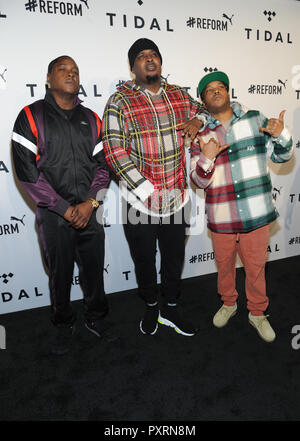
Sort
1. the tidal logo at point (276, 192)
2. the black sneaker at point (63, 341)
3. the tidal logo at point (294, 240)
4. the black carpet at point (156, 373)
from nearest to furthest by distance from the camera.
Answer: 1. the black carpet at point (156, 373)
2. the black sneaker at point (63, 341)
3. the tidal logo at point (276, 192)
4. the tidal logo at point (294, 240)

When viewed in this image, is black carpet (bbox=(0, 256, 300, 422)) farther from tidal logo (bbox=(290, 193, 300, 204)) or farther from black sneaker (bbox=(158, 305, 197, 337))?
tidal logo (bbox=(290, 193, 300, 204))

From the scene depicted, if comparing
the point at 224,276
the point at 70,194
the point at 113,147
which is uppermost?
the point at 113,147

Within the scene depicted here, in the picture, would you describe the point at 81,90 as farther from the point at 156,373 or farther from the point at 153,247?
the point at 156,373

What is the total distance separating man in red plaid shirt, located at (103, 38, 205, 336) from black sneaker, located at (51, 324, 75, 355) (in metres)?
0.61

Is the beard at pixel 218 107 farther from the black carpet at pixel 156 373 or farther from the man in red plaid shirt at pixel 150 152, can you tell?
the black carpet at pixel 156 373

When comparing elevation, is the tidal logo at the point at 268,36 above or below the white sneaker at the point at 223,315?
above

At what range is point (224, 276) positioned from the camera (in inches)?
84.6

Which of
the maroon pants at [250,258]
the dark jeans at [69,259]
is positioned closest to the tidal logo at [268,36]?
the maroon pants at [250,258]

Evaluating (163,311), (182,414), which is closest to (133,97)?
(163,311)

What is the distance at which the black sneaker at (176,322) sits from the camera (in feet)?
7.02

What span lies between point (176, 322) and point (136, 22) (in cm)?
228

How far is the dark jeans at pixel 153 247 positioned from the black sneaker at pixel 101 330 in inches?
13.9

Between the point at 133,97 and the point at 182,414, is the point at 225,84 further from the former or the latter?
the point at 182,414

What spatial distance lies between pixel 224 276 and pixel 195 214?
865 mm
